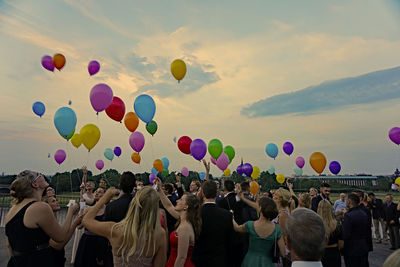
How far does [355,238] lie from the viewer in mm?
4523

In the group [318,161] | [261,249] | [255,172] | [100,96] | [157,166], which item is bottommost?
[261,249]

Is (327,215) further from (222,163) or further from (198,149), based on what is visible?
(222,163)

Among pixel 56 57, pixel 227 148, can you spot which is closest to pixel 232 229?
pixel 227 148

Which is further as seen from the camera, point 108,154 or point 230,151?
point 108,154

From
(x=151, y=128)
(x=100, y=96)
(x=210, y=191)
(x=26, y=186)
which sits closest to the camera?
(x=26, y=186)

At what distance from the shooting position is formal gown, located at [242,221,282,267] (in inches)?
134

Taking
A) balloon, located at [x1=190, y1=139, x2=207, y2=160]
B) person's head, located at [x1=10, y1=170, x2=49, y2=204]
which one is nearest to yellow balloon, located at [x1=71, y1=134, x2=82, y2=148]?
balloon, located at [x1=190, y1=139, x2=207, y2=160]

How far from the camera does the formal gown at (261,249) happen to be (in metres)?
3.39

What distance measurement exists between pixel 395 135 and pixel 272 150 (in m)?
4.93

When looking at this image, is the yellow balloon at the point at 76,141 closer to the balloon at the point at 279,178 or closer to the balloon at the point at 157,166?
A: the balloon at the point at 157,166

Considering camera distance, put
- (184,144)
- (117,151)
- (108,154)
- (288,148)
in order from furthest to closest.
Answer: (117,151)
(288,148)
(108,154)
(184,144)

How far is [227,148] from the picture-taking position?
10.6 meters

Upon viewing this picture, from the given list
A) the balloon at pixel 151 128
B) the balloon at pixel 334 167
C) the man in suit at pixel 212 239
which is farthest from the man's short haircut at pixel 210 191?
the balloon at pixel 334 167

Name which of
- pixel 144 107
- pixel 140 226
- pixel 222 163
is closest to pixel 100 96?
pixel 144 107
